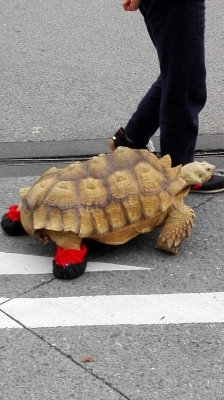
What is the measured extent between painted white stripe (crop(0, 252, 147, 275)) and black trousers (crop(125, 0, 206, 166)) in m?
0.88

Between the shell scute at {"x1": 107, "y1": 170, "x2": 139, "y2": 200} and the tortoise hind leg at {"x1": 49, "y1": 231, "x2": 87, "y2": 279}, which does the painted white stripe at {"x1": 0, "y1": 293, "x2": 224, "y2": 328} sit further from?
the shell scute at {"x1": 107, "y1": 170, "x2": 139, "y2": 200}

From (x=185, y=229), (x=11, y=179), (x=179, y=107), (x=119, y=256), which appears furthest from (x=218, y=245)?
(x=11, y=179)

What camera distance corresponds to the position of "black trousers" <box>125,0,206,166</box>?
12.7 feet

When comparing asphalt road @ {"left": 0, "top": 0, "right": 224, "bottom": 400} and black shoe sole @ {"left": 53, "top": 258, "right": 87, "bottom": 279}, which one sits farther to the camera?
black shoe sole @ {"left": 53, "top": 258, "right": 87, "bottom": 279}

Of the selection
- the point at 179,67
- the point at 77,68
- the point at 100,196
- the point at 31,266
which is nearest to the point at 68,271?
the point at 31,266

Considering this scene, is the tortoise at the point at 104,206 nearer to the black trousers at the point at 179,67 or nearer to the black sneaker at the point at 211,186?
the black trousers at the point at 179,67

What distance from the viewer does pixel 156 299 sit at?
3.43 meters

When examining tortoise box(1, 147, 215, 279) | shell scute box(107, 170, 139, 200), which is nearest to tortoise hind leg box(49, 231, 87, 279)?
tortoise box(1, 147, 215, 279)

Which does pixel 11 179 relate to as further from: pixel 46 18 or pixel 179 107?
pixel 46 18

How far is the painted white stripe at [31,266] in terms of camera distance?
3.65 m

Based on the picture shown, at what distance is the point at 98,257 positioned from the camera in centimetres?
378

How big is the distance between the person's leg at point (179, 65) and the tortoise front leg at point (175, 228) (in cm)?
55

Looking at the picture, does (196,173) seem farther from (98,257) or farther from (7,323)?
(7,323)

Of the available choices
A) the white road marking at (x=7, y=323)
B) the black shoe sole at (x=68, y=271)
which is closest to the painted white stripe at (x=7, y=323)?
the white road marking at (x=7, y=323)
